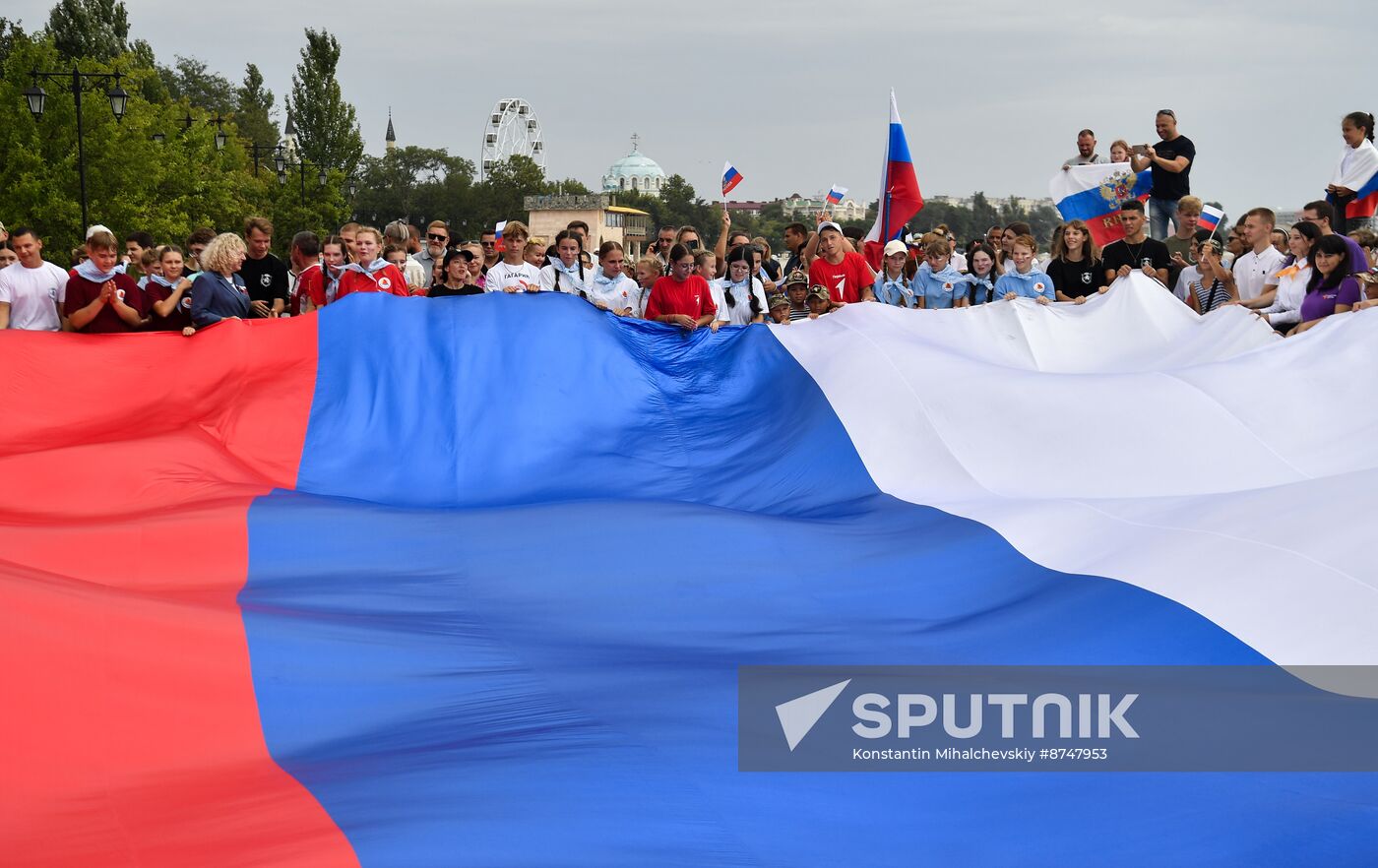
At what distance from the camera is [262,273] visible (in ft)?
29.1

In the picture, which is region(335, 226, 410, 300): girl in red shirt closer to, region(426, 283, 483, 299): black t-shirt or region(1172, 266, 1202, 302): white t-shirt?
region(426, 283, 483, 299): black t-shirt

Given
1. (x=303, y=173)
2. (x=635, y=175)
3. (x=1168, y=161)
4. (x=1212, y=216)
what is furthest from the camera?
(x=635, y=175)

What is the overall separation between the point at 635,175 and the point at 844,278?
125341 millimetres

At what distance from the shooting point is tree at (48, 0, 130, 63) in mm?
50062

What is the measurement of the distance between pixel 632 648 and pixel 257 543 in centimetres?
169

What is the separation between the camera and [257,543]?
496 centimetres

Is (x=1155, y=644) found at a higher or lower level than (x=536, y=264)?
lower

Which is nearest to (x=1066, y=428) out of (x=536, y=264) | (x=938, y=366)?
(x=938, y=366)

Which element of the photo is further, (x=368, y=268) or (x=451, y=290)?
(x=451, y=290)

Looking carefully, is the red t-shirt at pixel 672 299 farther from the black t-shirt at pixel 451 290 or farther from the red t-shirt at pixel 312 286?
the red t-shirt at pixel 312 286

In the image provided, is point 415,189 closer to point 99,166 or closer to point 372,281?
point 99,166

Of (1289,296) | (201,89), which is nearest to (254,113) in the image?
(201,89)

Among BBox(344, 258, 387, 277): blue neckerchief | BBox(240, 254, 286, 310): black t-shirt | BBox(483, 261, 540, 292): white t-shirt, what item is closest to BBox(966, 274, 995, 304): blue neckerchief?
BBox(483, 261, 540, 292): white t-shirt

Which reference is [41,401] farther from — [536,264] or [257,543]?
[536,264]
